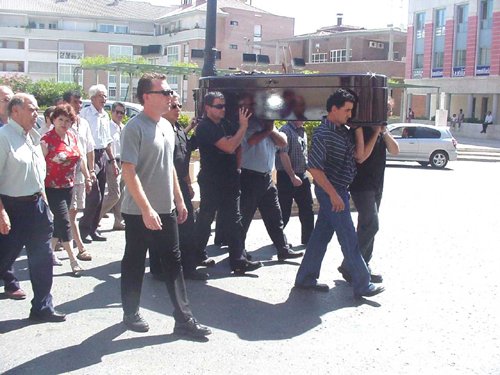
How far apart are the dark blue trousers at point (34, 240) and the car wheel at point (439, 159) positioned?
63.2 ft

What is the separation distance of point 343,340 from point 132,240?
1726 mm

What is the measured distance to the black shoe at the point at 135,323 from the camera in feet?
17.3

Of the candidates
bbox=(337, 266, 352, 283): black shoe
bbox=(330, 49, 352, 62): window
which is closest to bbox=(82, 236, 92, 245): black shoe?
bbox=(337, 266, 352, 283): black shoe

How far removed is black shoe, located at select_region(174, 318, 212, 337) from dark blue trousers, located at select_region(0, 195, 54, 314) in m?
1.06

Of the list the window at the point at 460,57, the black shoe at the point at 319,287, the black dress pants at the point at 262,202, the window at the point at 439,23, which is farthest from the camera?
the window at the point at 439,23

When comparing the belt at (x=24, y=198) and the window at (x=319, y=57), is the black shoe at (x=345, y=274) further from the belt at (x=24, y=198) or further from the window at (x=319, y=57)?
the window at (x=319, y=57)

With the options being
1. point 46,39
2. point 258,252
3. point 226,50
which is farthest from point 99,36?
point 258,252

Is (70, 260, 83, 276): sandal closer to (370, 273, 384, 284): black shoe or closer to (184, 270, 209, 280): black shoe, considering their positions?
(184, 270, 209, 280): black shoe

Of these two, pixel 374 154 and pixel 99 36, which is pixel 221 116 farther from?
pixel 99 36

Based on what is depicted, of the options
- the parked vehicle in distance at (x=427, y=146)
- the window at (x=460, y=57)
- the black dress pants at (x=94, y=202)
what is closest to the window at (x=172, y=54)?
the window at (x=460, y=57)

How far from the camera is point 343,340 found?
524cm

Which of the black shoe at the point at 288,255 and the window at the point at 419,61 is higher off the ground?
the window at the point at 419,61

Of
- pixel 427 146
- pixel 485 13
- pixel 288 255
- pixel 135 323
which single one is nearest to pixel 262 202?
pixel 288 255

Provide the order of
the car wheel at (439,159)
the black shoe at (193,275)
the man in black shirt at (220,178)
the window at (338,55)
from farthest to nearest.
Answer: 1. the window at (338,55)
2. the car wheel at (439,159)
3. the black shoe at (193,275)
4. the man in black shirt at (220,178)
